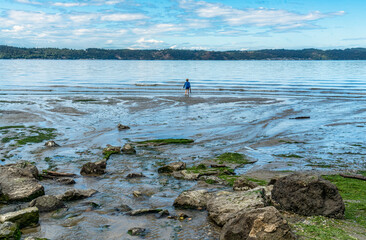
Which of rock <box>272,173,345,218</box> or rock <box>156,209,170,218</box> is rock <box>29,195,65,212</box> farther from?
rock <box>272,173,345,218</box>

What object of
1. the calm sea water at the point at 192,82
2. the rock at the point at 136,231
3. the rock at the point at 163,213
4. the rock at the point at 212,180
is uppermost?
the rock at the point at 136,231

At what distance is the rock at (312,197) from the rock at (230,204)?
2.32 ft

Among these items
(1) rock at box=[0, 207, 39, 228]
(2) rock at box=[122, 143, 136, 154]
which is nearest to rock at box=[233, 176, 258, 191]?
(1) rock at box=[0, 207, 39, 228]

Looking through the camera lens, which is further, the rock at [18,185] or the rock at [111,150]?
the rock at [111,150]

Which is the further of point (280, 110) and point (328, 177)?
point (280, 110)

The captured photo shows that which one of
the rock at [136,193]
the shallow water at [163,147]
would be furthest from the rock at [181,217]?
the rock at [136,193]

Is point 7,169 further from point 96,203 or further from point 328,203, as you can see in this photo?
point 328,203

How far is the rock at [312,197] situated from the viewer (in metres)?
8.91

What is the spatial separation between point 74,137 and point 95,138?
45.0 inches

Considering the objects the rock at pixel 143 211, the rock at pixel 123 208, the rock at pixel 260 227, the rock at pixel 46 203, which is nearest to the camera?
the rock at pixel 260 227

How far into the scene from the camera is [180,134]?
68.6 feet

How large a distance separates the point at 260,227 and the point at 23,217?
551cm

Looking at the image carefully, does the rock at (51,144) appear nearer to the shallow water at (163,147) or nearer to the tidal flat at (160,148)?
the tidal flat at (160,148)

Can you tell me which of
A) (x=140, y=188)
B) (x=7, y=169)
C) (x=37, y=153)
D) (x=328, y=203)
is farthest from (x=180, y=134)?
(x=328, y=203)
